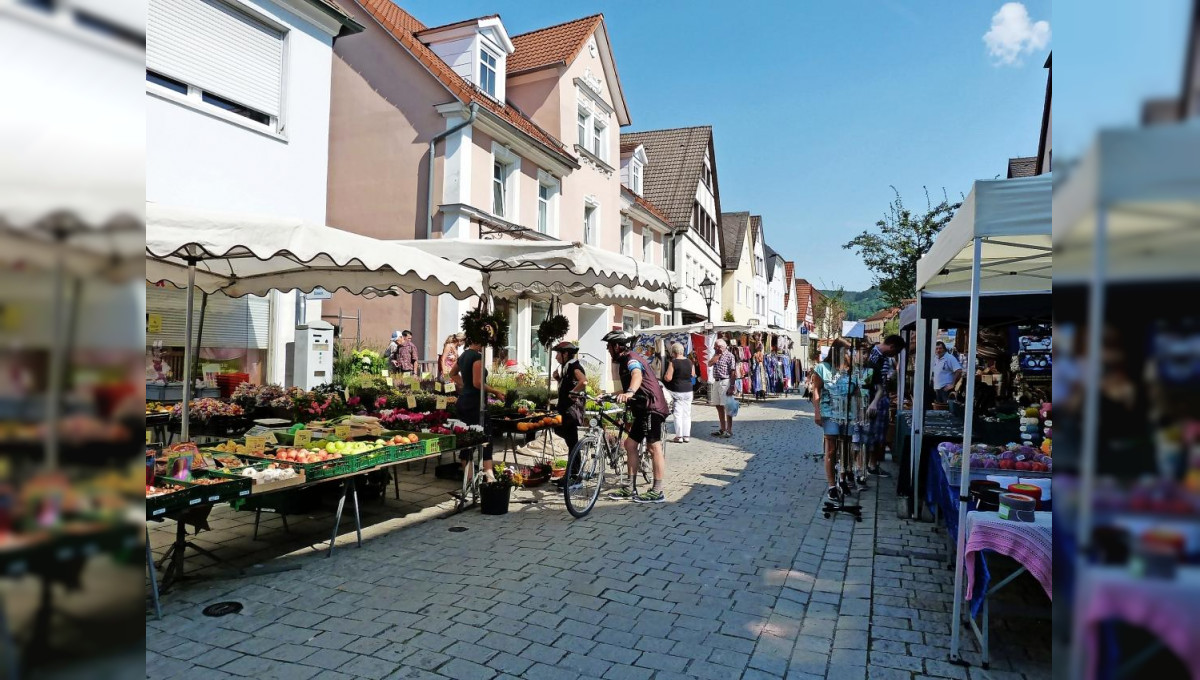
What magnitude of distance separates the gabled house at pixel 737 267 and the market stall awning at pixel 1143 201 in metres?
35.3

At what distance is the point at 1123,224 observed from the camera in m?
0.46

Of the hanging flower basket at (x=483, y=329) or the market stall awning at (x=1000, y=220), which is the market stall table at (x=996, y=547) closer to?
the market stall awning at (x=1000, y=220)

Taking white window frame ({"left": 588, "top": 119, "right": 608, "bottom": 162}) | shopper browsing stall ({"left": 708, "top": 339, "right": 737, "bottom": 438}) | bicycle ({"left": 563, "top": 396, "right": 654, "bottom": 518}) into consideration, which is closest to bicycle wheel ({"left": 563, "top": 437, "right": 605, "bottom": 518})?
bicycle ({"left": 563, "top": 396, "right": 654, "bottom": 518})

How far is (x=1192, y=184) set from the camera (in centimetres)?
40

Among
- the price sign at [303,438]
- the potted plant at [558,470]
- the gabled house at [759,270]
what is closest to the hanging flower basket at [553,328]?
the potted plant at [558,470]

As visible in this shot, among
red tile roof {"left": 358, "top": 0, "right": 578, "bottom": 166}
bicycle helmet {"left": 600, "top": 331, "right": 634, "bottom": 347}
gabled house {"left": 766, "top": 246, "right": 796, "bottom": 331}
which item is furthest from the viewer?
gabled house {"left": 766, "top": 246, "right": 796, "bottom": 331}

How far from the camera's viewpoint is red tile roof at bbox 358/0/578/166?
14179 millimetres

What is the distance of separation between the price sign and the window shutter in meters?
5.37

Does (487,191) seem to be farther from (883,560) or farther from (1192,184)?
(1192,184)

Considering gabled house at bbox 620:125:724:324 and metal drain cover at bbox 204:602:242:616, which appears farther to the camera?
gabled house at bbox 620:125:724:324

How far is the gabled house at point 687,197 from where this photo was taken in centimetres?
2744

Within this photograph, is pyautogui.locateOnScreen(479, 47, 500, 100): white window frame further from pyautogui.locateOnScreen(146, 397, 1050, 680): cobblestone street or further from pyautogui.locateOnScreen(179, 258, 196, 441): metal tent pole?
pyautogui.locateOnScreen(146, 397, 1050, 680): cobblestone street

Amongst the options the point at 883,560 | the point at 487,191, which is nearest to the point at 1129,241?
the point at 883,560

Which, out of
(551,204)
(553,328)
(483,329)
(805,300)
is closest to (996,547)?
(483,329)
